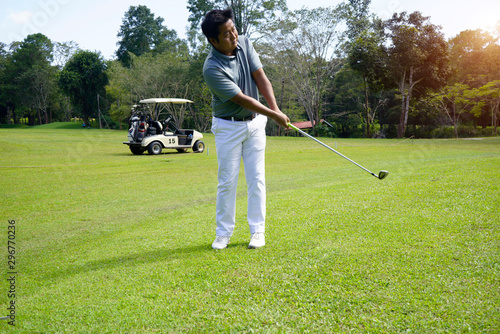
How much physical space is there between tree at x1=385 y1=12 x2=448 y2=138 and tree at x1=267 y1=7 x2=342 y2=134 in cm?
579

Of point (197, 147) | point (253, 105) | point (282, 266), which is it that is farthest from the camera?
point (197, 147)

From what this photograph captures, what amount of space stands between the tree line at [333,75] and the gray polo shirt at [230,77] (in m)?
35.2

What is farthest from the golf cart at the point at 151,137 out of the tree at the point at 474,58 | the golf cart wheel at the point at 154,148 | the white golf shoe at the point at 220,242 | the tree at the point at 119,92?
the tree at the point at 119,92

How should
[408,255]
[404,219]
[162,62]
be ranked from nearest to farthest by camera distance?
[408,255], [404,219], [162,62]

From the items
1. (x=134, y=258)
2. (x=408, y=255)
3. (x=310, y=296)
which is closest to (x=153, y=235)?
(x=134, y=258)

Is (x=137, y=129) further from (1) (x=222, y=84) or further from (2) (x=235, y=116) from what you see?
(1) (x=222, y=84)

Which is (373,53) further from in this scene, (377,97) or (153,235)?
(153,235)

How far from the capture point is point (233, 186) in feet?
12.8

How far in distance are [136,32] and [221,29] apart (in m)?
79.2

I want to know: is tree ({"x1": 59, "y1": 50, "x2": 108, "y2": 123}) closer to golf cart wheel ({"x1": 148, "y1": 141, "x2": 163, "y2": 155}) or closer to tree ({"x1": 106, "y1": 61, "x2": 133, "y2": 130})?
tree ({"x1": 106, "y1": 61, "x2": 133, "y2": 130})

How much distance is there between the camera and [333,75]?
45.7 metres

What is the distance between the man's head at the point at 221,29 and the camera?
11.6 ft

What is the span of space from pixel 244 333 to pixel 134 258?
1.78 metres

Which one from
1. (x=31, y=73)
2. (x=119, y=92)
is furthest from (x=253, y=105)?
(x=31, y=73)
